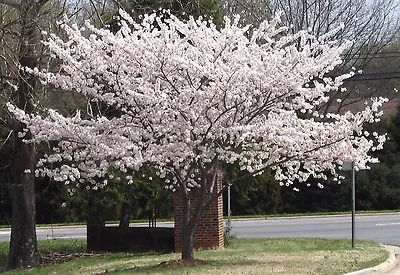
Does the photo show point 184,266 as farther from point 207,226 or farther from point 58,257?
point 58,257

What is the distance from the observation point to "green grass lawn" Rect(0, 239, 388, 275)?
14.8 metres

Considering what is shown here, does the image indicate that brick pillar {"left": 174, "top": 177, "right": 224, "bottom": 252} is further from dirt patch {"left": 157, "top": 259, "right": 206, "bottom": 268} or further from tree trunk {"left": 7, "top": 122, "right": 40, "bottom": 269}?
tree trunk {"left": 7, "top": 122, "right": 40, "bottom": 269}

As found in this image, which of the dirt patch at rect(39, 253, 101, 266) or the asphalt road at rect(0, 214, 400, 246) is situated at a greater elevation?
the asphalt road at rect(0, 214, 400, 246)

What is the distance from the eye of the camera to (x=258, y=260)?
1644 centimetres

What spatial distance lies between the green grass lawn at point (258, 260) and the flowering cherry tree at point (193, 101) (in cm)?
171

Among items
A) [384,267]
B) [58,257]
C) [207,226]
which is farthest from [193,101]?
[58,257]

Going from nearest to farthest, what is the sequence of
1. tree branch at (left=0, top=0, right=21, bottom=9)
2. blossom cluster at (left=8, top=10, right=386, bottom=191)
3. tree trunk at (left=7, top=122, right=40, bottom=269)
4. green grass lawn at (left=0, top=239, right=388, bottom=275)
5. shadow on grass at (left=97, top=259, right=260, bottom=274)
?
blossom cluster at (left=8, top=10, right=386, bottom=191), green grass lawn at (left=0, top=239, right=388, bottom=275), shadow on grass at (left=97, top=259, right=260, bottom=274), tree branch at (left=0, top=0, right=21, bottom=9), tree trunk at (left=7, top=122, right=40, bottom=269)

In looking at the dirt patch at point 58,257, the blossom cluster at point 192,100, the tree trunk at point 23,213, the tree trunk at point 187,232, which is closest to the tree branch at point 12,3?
the blossom cluster at point 192,100

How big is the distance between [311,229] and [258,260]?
460 inches

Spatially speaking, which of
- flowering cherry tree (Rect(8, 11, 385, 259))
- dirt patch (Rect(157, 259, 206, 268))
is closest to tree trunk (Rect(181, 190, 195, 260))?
dirt patch (Rect(157, 259, 206, 268))

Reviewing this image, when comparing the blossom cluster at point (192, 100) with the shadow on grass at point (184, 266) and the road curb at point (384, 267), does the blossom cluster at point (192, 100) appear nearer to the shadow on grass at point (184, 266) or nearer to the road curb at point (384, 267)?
the shadow on grass at point (184, 266)

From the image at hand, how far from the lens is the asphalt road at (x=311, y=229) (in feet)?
82.2

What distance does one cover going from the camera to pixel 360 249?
18625mm

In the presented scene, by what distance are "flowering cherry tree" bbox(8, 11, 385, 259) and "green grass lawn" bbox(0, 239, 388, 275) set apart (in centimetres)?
171
